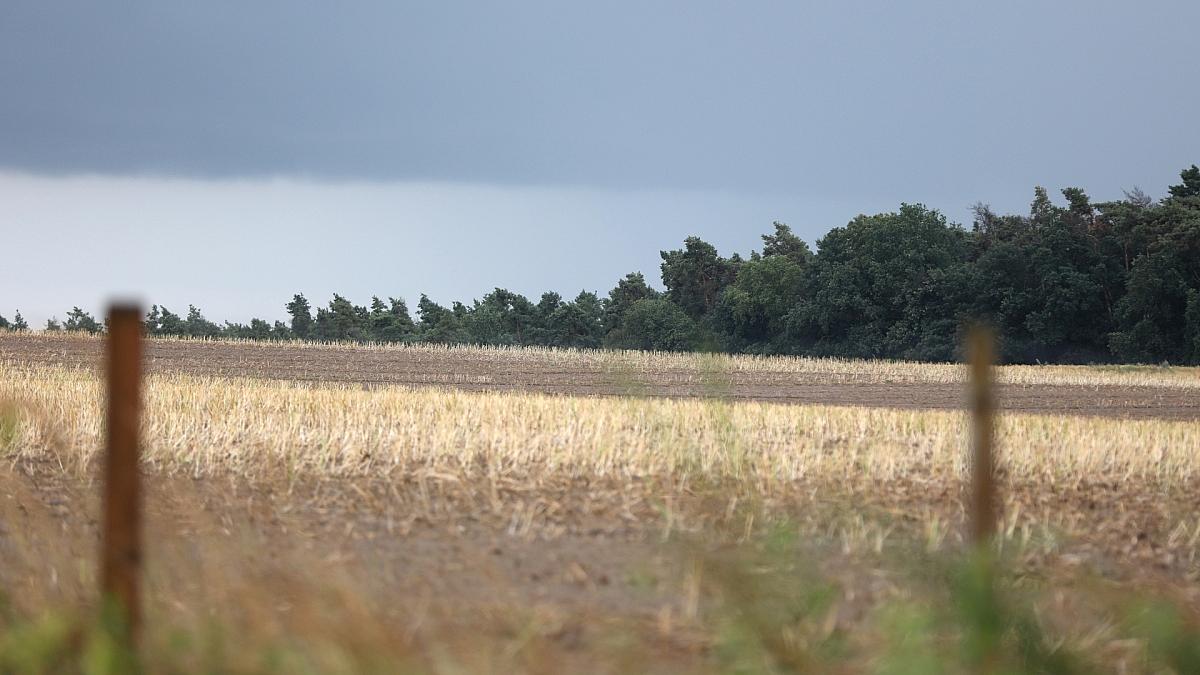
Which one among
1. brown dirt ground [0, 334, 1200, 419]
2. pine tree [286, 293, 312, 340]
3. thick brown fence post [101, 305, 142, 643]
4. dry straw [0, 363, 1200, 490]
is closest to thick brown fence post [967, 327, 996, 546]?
thick brown fence post [101, 305, 142, 643]

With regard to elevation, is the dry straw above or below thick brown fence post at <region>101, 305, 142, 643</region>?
below

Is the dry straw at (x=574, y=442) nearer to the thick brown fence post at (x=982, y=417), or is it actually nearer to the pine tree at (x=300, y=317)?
the thick brown fence post at (x=982, y=417)

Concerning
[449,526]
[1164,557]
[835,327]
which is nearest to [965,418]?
[1164,557]

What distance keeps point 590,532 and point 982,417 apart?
486 centimetres

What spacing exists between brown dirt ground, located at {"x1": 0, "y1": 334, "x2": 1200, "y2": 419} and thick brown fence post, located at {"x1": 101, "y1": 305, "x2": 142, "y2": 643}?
20.4m

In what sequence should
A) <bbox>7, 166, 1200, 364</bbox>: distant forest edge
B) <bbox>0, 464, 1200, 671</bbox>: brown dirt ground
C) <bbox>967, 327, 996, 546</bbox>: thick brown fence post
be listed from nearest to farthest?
<bbox>967, 327, 996, 546</bbox>: thick brown fence post → <bbox>0, 464, 1200, 671</bbox>: brown dirt ground → <bbox>7, 166, 1200, 364</bbox>: distant forest edge

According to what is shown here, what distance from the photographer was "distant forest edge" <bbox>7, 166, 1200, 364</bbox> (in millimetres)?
61906

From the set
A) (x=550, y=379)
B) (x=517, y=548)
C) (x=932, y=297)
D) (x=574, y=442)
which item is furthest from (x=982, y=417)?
(x=932, y=297)

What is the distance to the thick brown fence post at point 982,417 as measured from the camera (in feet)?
14.0

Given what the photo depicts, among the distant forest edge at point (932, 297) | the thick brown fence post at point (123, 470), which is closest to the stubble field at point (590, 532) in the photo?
the thick brown fence post at point (123, 470)

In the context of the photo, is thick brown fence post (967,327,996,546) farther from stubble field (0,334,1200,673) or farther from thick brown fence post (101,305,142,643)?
thick brown fence post (101,305,142,643)

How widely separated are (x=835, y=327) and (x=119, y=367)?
7049cm

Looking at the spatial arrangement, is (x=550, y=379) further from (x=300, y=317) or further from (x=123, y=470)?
(x=300, y=317)

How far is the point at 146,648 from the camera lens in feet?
17.5
